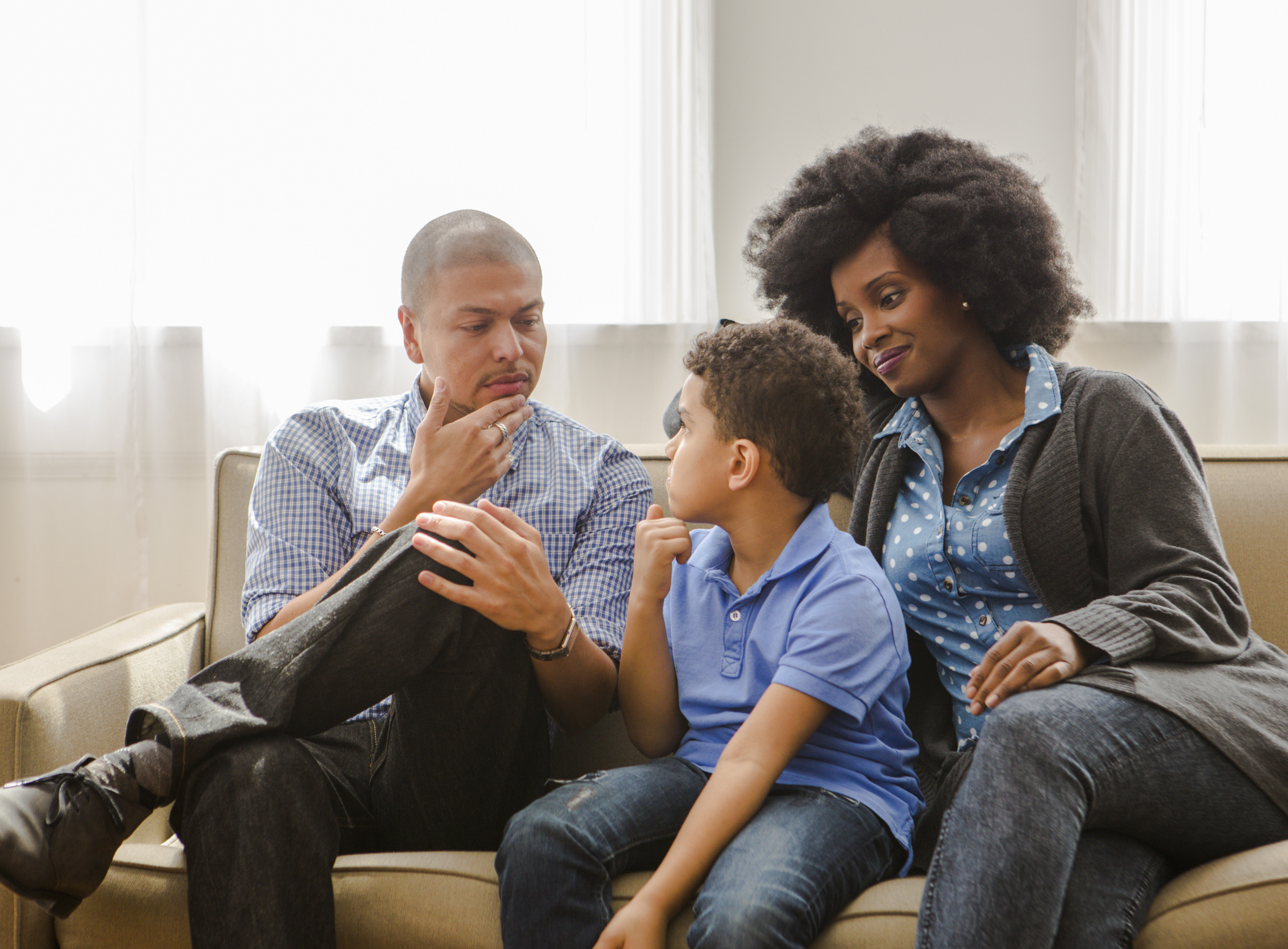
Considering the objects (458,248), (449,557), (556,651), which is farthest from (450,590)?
(458,248)

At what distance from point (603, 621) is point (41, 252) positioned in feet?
5.41

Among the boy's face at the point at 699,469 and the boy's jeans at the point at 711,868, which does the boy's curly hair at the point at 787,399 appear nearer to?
the boy's face at the point at 699,469

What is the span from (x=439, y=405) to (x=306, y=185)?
3.20 feet

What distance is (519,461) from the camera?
155 cm

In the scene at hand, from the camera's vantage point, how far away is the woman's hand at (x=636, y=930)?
974 mm

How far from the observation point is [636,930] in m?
0.98

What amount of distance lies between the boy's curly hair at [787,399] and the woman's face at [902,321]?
0.12m

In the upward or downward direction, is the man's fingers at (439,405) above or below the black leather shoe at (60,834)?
above

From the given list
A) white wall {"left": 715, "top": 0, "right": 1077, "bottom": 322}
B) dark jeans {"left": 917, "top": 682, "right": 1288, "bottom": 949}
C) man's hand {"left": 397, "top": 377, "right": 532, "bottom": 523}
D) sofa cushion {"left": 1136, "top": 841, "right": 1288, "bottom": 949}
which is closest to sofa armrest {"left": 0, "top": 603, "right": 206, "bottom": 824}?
man's hand {"left": 397, "top": 377, "right": 532, "bottom": 523}

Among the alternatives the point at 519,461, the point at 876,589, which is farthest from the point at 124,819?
the point at 876,589

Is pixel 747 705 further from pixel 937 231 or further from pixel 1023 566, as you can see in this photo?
pixel 937 231

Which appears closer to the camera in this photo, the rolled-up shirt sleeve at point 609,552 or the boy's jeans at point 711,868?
→ the boy's jeans at point 711,868

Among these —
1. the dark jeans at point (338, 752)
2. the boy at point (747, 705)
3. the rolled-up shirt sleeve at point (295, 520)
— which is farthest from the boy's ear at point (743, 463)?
the rolled-up shirt sleeve at point (295, 520)

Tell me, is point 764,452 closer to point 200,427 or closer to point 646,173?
point 646,173
